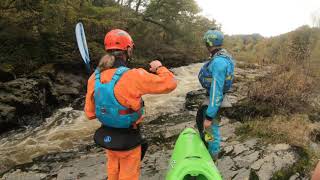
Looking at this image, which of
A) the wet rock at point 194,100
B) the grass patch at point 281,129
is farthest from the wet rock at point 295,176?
the wet rock at point 194,100

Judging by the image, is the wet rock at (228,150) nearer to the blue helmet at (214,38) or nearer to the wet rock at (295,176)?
the wet rock at (295,176)

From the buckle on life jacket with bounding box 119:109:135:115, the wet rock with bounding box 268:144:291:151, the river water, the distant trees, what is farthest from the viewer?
the distant trees

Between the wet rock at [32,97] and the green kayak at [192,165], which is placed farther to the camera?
the wet rock at [32,97]

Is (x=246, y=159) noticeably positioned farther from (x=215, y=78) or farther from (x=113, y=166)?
(x=113, y=166)

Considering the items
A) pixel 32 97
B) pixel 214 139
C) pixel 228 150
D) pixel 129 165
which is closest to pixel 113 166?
pixel 129 165

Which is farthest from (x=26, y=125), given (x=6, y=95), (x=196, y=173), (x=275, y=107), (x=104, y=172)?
(x=196, y=173)

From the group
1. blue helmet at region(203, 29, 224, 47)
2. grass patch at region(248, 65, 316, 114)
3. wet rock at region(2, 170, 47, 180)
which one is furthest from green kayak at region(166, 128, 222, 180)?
grass patch at region(248, 65, 316, 114)

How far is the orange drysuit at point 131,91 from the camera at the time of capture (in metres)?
3.36

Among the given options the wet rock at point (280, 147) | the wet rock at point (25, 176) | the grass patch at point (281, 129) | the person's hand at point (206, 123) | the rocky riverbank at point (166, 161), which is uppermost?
the person's hand at point (206, 123)

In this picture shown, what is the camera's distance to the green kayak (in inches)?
140

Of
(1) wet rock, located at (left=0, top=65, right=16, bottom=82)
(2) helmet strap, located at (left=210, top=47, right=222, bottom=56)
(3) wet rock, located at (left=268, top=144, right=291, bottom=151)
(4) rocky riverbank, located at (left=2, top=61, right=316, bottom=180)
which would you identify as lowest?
(4) rocky riverbank, located at (left=2, top=61, right=316, bottom=180)

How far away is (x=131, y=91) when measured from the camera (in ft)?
11.1

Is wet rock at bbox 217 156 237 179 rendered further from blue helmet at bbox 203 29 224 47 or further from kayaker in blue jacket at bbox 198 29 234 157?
blue helmet at bbox 203 29 224 47

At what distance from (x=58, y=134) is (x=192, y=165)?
5.12 meters
